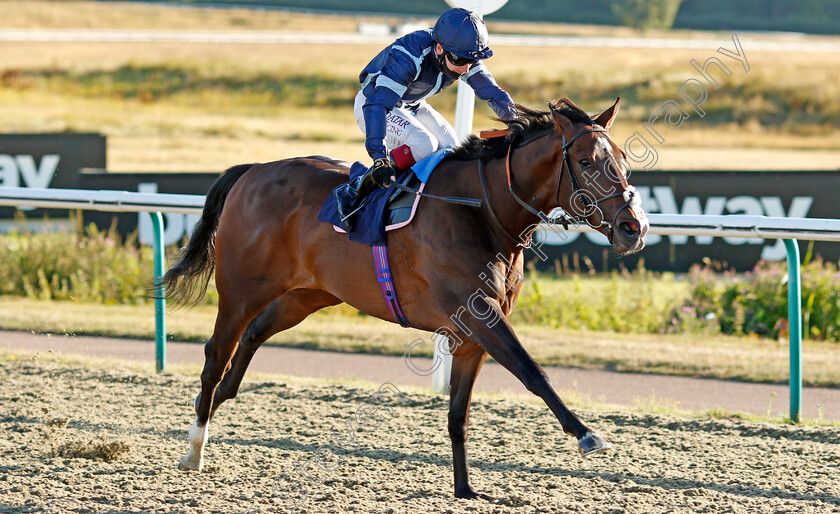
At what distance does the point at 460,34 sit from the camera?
385 centimetres

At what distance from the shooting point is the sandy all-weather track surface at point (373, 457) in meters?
3.80

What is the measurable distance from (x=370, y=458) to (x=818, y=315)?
4925 millimetres

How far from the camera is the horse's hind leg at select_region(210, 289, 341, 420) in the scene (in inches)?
184

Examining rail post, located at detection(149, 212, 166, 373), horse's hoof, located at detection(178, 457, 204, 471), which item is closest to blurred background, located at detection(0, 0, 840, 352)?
rail post, located at detection(149, 212, 166, 373)

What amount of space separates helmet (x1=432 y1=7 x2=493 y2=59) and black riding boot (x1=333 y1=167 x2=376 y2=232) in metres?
0.61

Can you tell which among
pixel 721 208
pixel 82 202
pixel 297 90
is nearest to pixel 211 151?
pixel 297 90

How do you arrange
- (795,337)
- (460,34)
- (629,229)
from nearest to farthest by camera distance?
(629,229)
(460,34)
(795,337)

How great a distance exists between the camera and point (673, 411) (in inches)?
213

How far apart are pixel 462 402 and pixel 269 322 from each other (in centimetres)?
119

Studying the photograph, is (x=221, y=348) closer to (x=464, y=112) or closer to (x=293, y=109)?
(x=464, y=112)

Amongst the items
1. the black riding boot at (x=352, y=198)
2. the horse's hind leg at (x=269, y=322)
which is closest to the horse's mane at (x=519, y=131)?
the black riding boot at (x=352, y=198)

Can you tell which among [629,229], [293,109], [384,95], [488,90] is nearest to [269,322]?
[384,95]

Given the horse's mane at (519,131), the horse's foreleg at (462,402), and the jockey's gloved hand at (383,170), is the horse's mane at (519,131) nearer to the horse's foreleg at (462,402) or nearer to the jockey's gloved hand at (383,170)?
the jockey's gloved hand at (383,170)

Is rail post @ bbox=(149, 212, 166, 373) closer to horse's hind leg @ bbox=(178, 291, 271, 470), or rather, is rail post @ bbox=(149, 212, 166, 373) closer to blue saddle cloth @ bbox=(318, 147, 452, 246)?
horse's hind leg @ bbox=(178, 291, 271, 470)
